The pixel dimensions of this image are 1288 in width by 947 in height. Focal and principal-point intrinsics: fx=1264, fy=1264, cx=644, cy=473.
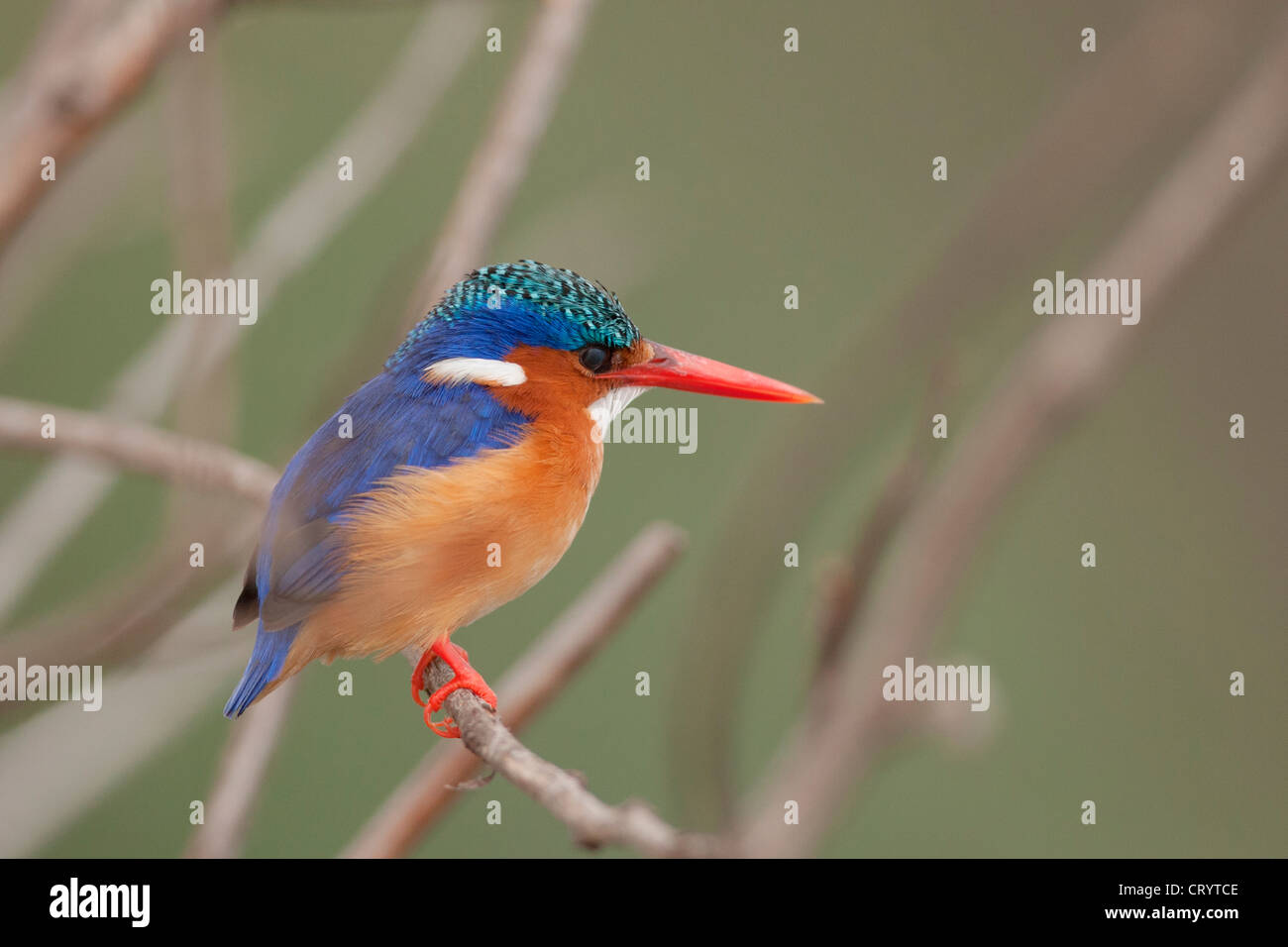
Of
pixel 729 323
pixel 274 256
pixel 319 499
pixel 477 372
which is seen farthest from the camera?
pixel 729 323

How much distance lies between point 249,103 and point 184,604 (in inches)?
51.0

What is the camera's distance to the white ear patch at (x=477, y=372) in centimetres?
137

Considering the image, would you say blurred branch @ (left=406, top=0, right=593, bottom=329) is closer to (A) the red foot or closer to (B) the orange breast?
(B) the orange breast

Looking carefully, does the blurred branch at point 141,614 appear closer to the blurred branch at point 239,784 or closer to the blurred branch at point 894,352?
the blurred branch at point 239,784

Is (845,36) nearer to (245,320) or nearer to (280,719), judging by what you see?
(245,320)

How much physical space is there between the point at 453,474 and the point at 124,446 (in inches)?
13.0

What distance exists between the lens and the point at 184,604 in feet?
3.84

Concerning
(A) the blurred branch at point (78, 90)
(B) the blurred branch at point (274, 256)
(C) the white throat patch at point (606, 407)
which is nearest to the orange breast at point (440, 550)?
(C) the white throat patch at point (606, 407)

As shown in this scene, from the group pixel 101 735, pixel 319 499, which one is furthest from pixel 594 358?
pixel 101 735

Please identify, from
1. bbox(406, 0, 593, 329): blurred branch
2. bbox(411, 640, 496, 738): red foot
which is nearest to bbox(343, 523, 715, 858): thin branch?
bbox(411, 640, 496, 738): red foot

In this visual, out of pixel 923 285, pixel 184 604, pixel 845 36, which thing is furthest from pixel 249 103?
pixel 845 36

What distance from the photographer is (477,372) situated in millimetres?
1408

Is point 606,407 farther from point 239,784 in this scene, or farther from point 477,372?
point 239,784

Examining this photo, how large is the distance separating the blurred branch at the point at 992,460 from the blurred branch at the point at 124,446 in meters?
0.72
